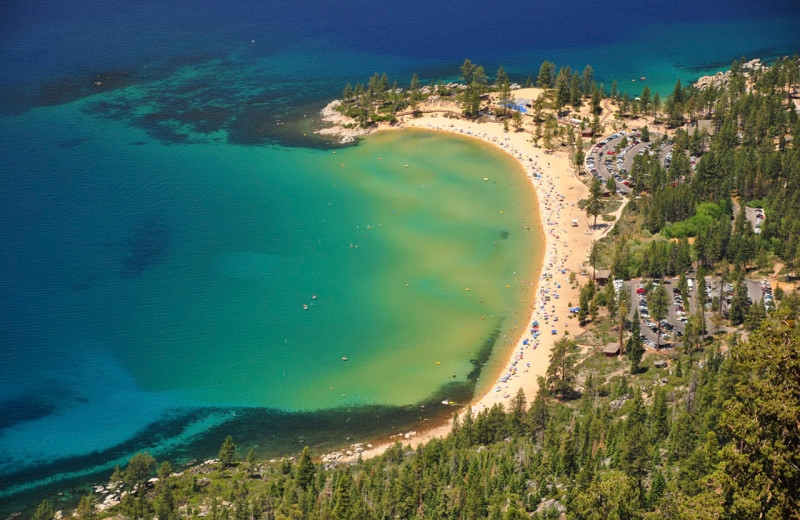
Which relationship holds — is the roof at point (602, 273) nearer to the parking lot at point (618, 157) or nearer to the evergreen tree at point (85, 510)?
the parking lot at point (618, 157)

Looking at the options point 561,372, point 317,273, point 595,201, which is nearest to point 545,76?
point 595,201

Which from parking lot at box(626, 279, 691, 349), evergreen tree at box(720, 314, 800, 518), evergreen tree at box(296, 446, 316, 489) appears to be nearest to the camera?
evergreen tree at box(720, 314, 800, 518)

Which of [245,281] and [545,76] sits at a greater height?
[545,76]

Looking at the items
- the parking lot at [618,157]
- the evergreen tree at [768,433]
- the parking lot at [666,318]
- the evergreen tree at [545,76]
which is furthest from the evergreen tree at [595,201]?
the evergreen tree at [768,433]

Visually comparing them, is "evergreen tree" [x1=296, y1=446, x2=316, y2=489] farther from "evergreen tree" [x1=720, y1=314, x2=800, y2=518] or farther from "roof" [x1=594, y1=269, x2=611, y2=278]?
"roof" [x1=594, y1=269, x2=611, y2=278]

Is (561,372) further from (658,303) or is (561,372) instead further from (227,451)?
(227,451)

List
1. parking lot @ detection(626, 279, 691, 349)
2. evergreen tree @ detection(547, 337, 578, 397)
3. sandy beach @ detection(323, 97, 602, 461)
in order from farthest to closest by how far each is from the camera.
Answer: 1. parking lot @ detection(626, 279, 691, 349)
2. sandy beach @ detection(323, 97, 602, 461)
3. evergreen tree @ detection(547, 337, 578, 397)

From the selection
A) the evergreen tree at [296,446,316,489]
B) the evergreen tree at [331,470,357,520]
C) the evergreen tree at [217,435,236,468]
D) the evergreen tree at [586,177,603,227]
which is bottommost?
the evergreen tree at [331,470,357,520]

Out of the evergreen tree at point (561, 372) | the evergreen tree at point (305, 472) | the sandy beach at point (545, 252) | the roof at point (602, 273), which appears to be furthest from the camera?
the roof at point (602, 273)

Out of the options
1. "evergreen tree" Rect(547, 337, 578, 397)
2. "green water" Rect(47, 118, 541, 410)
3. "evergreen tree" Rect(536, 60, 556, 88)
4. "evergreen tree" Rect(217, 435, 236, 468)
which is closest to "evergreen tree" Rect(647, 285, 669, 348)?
"evergreen tree" Rect(547, 337, 578, 397)

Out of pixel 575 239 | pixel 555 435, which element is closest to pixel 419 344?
pixel 555 435
